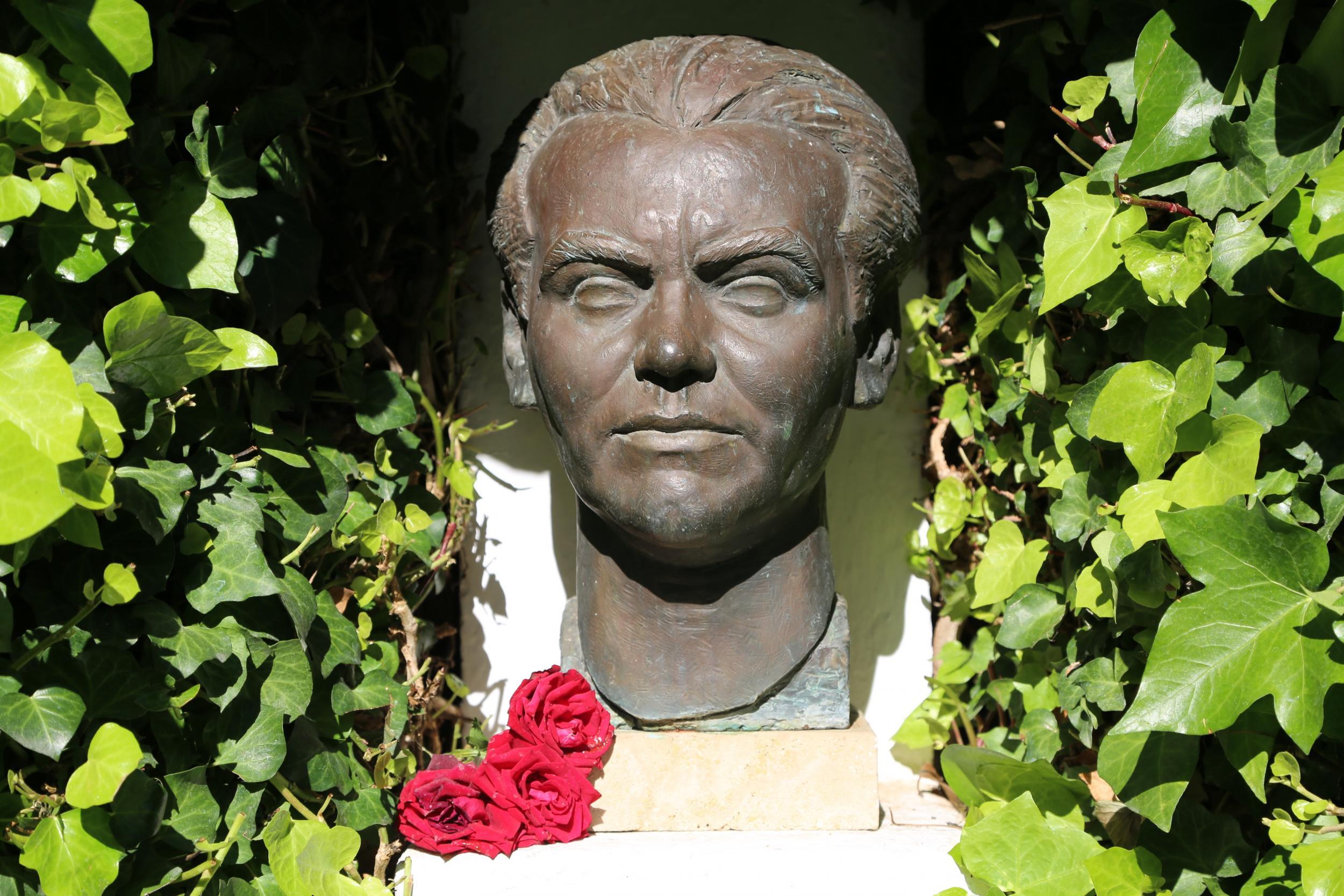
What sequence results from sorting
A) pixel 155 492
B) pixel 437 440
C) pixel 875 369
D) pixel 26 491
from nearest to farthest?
pixel 26 491
pixel 155 492
pixel 875 369
pixel 437 440

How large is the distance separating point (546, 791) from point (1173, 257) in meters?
0.93

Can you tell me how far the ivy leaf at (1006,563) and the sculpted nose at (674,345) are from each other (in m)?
0.50

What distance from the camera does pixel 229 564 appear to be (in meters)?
1.30

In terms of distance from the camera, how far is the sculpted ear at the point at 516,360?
165 cm

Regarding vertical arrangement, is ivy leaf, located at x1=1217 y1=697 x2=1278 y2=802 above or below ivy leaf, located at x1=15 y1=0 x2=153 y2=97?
below

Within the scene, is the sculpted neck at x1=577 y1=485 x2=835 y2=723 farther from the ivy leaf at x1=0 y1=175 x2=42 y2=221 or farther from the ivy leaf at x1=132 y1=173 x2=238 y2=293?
the ivy leaf at x1=0 y1=175 x2=42 y2=221

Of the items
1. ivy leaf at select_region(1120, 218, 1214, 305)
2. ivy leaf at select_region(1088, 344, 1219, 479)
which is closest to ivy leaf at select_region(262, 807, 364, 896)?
ivy leaf at select_region(1088, 344, 1219, 479)

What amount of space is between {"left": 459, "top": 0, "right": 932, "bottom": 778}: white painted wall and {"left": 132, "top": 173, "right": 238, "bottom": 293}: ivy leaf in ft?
2.27

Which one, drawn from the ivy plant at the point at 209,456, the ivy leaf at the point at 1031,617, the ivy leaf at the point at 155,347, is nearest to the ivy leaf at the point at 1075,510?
the ivy leaf at the point at 1031,617

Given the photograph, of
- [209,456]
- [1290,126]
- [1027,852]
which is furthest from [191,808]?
[1290,126]

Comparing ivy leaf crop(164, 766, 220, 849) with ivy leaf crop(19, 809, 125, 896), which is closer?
ivy leaf crop(19, 809, 125, 896)

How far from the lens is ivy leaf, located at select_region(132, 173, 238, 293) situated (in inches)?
48.9

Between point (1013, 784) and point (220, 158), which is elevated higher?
point (220, 158)

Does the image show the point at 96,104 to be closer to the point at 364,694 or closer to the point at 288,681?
the point at 288,681
